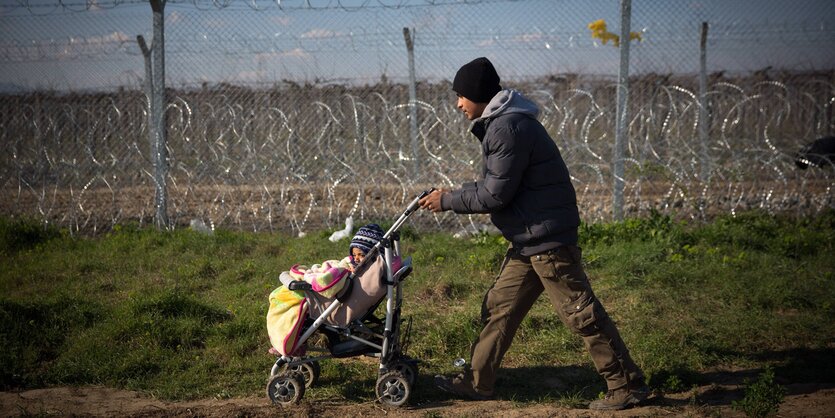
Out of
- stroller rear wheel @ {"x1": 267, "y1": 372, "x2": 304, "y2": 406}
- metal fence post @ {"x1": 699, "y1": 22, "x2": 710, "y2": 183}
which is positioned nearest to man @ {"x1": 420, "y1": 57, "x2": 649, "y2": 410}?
stroller rear wheel @ {"x1": 267, "y1": 372, "x2": 304, "y2": 406}

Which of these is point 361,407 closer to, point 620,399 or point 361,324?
point 361,324

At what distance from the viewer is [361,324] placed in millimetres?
4168

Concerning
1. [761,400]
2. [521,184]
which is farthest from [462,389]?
[761,400]

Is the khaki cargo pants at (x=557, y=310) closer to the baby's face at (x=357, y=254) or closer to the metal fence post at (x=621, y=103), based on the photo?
the baby's face at (x=357, y=254)

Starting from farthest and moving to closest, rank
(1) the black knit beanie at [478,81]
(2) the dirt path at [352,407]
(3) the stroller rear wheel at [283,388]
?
(3) the stroller rear wheel at [283,388], (2) the dirt path at [352,407], (1) the black knit beanie at [478,81]

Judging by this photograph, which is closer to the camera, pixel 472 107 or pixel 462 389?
pixel 472 107

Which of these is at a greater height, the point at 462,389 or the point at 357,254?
the point at 357,254

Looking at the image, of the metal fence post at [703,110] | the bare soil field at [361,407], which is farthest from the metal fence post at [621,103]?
the bare soil field at [361,407]

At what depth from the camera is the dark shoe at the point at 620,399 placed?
396 centimetres

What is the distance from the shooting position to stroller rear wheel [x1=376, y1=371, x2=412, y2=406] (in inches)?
159

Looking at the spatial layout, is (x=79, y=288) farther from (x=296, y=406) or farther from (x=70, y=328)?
(x=296, y=406)

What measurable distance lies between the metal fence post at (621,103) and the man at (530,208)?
3740 mm

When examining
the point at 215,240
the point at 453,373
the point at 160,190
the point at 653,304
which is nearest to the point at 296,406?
the point at 453,373

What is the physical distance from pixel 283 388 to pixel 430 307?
1854 millimetres
